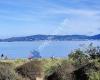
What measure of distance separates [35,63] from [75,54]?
3598mm

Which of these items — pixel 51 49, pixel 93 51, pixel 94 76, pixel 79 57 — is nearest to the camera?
pixel 94 76

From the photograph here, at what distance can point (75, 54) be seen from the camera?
28.7 meters

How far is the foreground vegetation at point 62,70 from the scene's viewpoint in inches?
895

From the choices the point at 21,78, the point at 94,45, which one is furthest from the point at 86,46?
the point at 21,78

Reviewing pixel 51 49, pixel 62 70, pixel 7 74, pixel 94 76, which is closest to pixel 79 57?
pixel 62 70

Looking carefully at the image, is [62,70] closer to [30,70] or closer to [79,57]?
[30,70]

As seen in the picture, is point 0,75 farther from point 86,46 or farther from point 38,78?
point 86,46

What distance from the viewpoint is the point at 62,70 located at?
24.0m

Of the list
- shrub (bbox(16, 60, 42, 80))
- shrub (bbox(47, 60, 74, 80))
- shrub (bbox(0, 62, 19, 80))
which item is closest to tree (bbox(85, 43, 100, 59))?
shrub (bbox(47, 60, 74, 80))

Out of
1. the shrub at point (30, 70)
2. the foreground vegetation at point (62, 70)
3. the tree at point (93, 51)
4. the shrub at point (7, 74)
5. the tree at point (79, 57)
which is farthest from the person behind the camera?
the tree at point (93, 51)

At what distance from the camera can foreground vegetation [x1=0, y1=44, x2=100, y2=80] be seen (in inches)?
895

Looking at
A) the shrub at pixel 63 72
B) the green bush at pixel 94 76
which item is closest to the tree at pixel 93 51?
the shrub at pixel 63 72

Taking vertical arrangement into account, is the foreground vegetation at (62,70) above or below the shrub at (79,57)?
below

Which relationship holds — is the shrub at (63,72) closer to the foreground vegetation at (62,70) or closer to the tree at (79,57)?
the foreground vegetation at (62,70)
